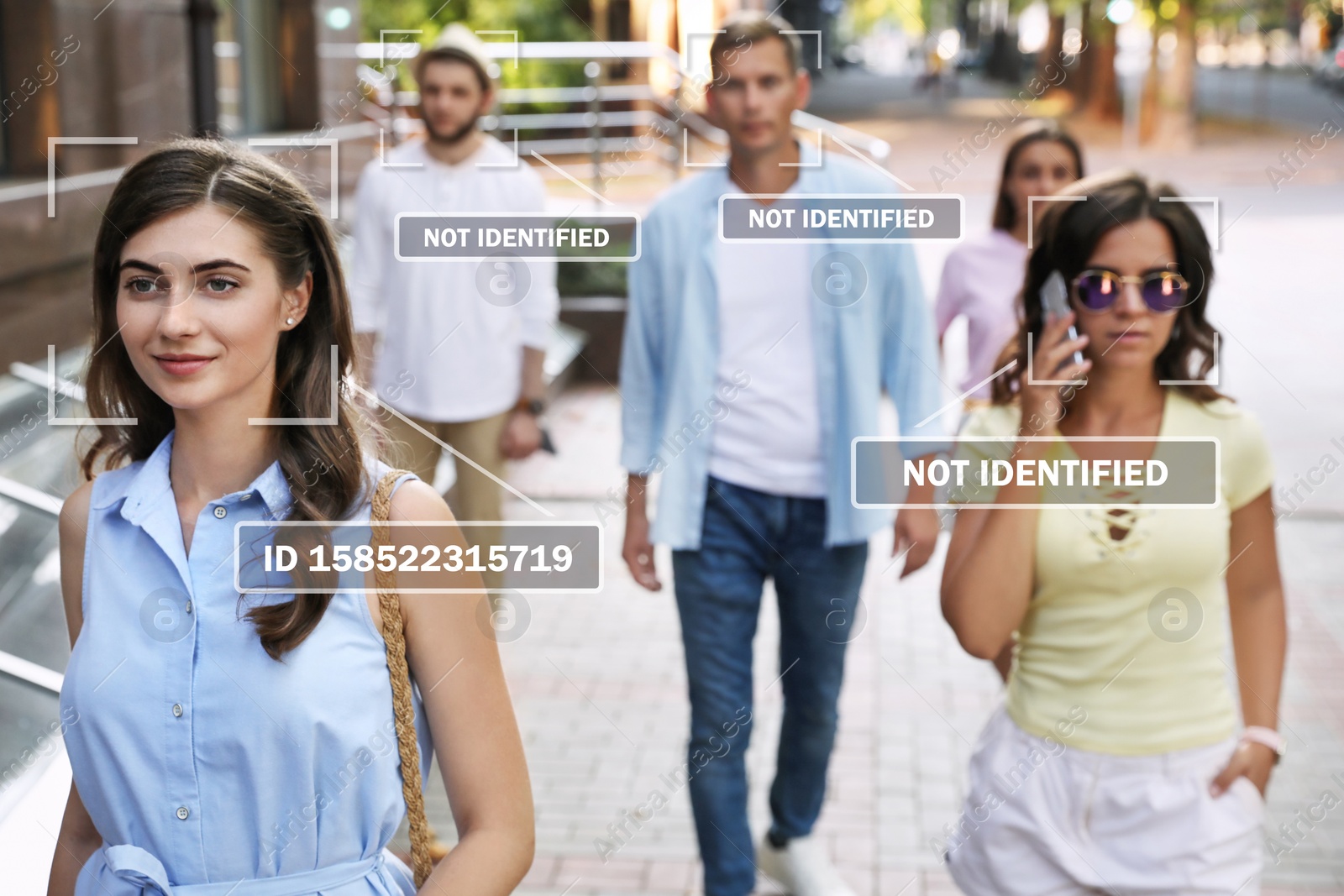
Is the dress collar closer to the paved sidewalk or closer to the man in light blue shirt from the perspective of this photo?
the man in light blue shirt

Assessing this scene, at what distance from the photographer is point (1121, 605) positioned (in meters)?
2.20

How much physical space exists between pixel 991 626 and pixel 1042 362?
40 centimetres

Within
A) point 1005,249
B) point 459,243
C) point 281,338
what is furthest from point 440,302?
point 281,338

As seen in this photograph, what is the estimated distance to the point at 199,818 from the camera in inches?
63.4

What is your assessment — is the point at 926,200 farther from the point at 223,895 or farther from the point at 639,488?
the point at 223,895

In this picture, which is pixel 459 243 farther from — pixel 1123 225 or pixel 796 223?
pixel 1123 225

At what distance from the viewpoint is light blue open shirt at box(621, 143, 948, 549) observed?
3.21 metres

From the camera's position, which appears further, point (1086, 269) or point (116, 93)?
point (116, 93)

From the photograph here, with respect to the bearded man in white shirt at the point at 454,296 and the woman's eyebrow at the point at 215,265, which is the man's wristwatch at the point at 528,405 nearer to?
the bearded man in white shirt at the point at 454,296

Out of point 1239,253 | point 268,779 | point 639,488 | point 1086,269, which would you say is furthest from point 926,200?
point 1239,253

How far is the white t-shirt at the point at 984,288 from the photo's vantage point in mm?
4117

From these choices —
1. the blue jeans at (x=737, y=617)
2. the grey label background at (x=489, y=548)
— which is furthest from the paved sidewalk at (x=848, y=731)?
the blue jeans at (x=737, y=617)

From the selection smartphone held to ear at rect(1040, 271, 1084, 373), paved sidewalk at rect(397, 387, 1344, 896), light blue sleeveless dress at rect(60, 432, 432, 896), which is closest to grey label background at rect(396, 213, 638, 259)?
paved sidewalk at rect(397, 387, 1344, 896)

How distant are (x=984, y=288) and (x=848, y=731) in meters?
1.43
